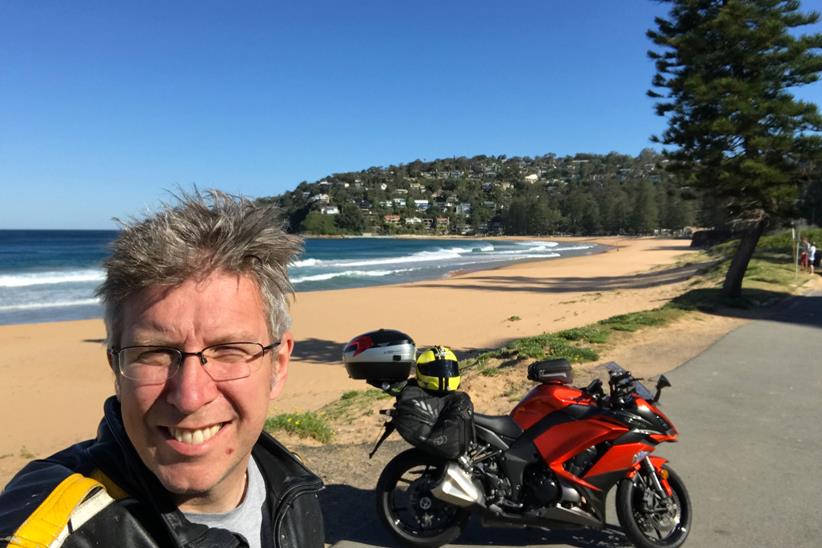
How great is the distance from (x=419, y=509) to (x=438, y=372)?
91 centimetres

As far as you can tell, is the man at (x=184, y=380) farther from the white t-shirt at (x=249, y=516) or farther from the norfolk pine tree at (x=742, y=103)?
the norfolk pine tree at (x=742, y=103)

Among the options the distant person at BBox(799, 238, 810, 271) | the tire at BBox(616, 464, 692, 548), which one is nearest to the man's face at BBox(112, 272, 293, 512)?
the tire at BBox(616, 464, 692, 548)

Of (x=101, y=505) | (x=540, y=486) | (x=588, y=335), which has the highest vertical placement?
(x=101, y=505)

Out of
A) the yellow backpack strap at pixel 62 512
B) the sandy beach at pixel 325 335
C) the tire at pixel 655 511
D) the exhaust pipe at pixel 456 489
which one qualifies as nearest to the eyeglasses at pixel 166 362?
the yellow backpack strap at pixel 62 512

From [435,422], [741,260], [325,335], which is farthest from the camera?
[325,335]

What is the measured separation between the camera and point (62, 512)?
90 centimetres

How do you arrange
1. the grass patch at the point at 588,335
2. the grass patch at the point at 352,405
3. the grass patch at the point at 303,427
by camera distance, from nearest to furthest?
the grass patch at the point at 303,427
the grass patch at the point at 352,405
the grass patch at the point at 588,335

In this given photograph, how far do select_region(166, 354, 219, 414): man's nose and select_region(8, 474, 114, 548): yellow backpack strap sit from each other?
199 mm

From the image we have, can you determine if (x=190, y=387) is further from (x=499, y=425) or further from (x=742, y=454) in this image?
(x=742, y=454)

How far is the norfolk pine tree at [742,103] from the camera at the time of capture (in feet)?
39.7

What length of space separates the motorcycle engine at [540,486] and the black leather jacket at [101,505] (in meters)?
2.30

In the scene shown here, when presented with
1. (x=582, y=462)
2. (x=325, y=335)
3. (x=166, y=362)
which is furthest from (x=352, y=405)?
(x=325, y=335)

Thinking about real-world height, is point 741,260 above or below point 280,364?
below

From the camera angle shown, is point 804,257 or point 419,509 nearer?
point 419,509
